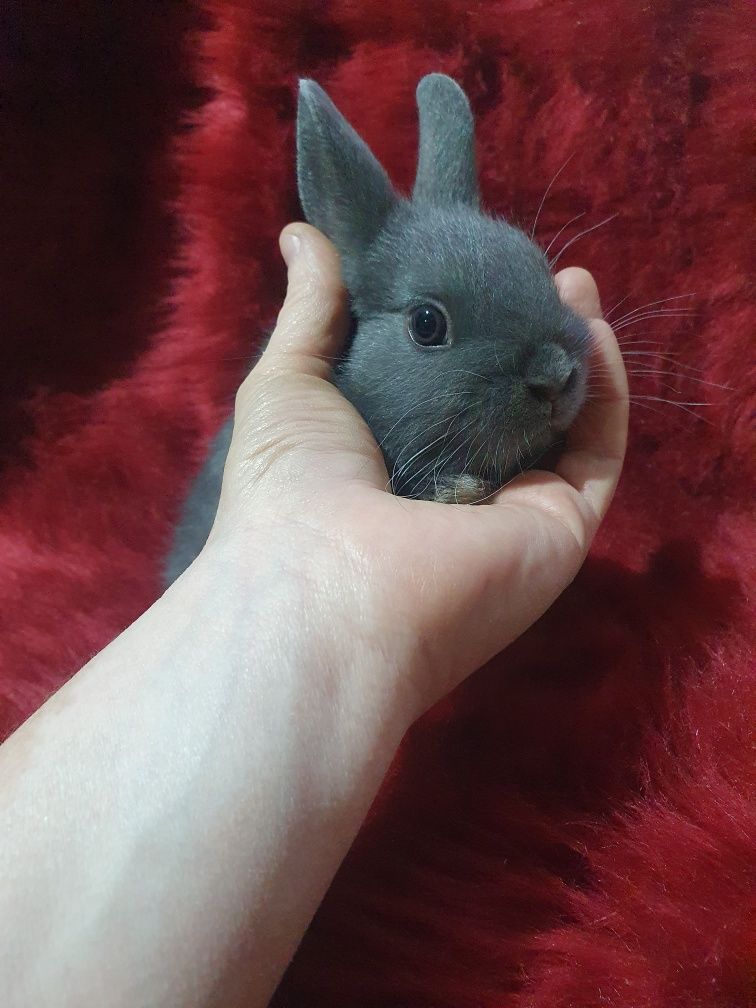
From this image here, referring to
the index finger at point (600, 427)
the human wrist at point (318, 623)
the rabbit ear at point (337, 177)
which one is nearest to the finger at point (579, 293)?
the index finger at point (600, 427)

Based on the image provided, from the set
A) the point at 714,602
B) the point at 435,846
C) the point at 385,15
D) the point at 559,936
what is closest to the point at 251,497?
the point at 435,846

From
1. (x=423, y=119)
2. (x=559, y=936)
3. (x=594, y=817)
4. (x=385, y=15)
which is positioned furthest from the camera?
(x=385, y=15)

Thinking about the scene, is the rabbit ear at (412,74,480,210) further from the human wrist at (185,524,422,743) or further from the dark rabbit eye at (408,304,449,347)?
the human wrist at (185,524,422,743)

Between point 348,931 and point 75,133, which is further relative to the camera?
point 75,133

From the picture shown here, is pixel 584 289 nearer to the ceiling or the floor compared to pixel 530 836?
nearer to the ceiling

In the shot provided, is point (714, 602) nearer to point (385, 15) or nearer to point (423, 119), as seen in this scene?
point (423, 119)

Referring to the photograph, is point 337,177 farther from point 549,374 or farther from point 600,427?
point 600,427

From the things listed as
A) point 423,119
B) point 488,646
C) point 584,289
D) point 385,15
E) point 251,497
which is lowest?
point 488,646
